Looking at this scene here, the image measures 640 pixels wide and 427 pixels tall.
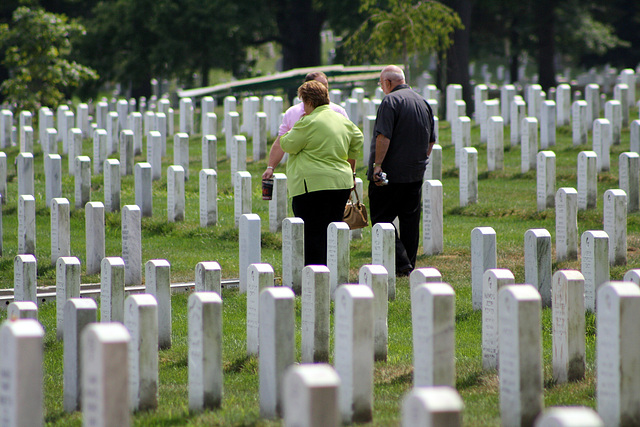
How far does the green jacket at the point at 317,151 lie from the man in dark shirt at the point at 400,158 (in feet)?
2.51

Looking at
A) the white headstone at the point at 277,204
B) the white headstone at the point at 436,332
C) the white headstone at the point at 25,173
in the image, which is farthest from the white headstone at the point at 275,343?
the white headstone at the point at 25,173

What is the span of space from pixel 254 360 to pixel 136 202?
18.8ft

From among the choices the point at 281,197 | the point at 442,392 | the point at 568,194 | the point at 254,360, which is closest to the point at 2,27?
the point at 281,197

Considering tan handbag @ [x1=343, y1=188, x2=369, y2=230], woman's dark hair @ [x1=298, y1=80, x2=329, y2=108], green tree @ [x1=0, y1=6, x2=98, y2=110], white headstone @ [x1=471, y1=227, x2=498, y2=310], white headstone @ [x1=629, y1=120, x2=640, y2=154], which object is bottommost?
white headstone @ [x1=471, y1=227, x2=498, y2=310]

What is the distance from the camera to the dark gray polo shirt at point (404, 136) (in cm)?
867

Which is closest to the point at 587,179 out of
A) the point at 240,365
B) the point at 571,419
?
the point at 240,365

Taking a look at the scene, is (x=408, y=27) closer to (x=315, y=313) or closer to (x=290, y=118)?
(x=290, y=118)

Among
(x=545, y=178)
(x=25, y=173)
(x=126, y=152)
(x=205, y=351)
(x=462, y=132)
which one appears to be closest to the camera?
(x=205, y=351)

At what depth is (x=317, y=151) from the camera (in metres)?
7.85

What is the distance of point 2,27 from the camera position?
20672 mm

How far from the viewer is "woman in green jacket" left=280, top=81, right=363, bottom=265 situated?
7.81 m

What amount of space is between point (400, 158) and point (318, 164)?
113 cm

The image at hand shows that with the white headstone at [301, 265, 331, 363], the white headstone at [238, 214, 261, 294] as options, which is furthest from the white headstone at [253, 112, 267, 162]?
the white headstone at [301, 265, 331, 363]

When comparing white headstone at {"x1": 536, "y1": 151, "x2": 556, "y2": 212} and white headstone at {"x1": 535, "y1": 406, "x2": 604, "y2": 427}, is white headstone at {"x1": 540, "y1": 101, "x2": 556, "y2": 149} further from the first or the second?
white headstone at {"x1": 535, "y1": 406, "x2": 604, "y2": 427}
